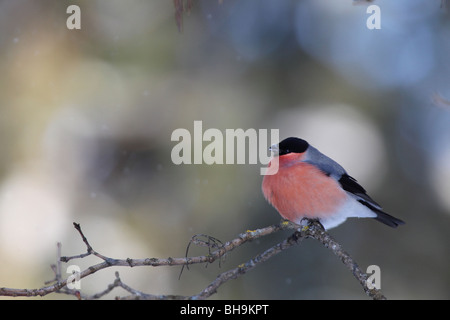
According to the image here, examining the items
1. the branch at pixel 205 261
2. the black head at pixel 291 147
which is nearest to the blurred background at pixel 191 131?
the black head at pixel 291 147

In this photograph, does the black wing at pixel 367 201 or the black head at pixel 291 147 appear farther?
the black head at pixel 291 147

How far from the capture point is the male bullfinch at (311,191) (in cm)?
317

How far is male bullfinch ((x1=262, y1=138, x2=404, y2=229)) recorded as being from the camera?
10.4 feet

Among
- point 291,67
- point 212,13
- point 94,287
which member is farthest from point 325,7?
point 94,287

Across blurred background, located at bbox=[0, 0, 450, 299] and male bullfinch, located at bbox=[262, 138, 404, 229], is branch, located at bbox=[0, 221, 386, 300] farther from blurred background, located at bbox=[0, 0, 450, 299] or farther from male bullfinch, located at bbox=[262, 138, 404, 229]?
blurred background, located at bbox=[0, 0, 450, 299]

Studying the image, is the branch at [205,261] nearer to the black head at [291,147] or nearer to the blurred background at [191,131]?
the black head at [291,147]

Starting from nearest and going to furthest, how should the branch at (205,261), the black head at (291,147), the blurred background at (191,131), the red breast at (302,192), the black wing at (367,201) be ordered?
the branch at (205,261) → the red breast at (302,192) → the black wing at (367,201) → the black head at (291,147) → the blurred background at (191,131)

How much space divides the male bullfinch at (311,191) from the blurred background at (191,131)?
1.70 metres

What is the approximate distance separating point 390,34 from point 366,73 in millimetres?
625

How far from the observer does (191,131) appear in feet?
18.3

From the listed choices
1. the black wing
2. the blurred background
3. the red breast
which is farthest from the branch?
the blurred background

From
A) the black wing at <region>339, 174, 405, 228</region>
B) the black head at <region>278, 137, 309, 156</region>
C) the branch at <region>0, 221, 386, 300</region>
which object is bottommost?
the branch at <region>0, 221, 386, 300</region>

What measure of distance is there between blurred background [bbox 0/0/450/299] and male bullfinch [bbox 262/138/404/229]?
1.70 metres

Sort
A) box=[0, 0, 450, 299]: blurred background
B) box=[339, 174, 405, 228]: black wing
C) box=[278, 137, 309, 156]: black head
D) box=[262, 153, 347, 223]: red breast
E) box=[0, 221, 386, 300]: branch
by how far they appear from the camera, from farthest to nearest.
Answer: box=[0, 0, 450, 299]: blurred background → box=[278, 137, 309, 156]: black head → box=[339, 174, 405, 228]: black wing → box=[262, 153, 347, 223]: red breast → box=[0, 221, 386, 300]: branch
